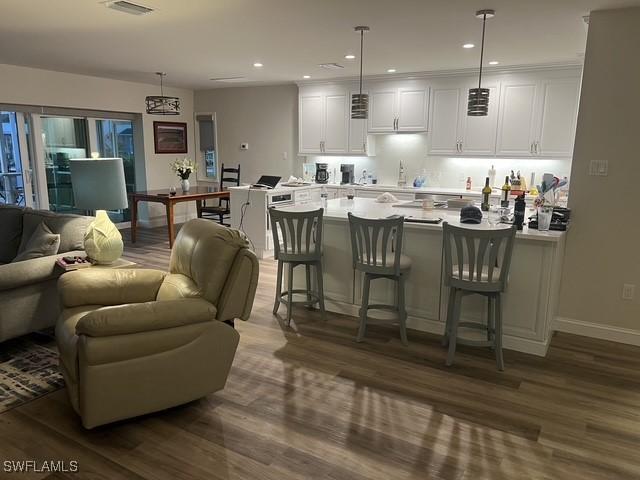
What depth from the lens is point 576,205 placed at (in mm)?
3760

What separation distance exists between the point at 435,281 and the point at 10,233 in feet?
12.0

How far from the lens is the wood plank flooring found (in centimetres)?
225

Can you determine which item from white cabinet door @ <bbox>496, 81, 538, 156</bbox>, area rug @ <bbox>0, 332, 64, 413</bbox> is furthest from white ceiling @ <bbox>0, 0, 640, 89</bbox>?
area rug @ <bbox>0, 332, 64, 413</bbox>

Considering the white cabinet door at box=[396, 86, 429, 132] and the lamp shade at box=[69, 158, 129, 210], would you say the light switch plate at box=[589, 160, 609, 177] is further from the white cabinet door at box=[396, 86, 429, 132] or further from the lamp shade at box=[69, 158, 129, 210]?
the lamp shade at box=[69, 158, 129, 210]

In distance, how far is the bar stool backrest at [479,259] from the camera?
120 inches

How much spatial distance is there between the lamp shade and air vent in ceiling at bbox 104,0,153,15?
1.12 meters

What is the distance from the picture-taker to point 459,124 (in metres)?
6.48

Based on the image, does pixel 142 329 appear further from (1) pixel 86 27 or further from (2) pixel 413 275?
(1) pixel 86 27

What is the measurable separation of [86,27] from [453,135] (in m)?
4.65

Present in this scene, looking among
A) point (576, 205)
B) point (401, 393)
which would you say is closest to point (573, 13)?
point (576, 205)

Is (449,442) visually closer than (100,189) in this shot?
Yes

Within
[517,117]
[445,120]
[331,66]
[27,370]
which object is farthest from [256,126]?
[27,370]

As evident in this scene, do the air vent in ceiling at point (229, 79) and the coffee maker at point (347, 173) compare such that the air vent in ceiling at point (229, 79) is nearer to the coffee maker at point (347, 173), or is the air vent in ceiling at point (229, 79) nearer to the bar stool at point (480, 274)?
the coffee maker at point (347, 173)

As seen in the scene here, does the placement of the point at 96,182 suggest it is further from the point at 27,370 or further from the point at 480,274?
the point at 480,274
